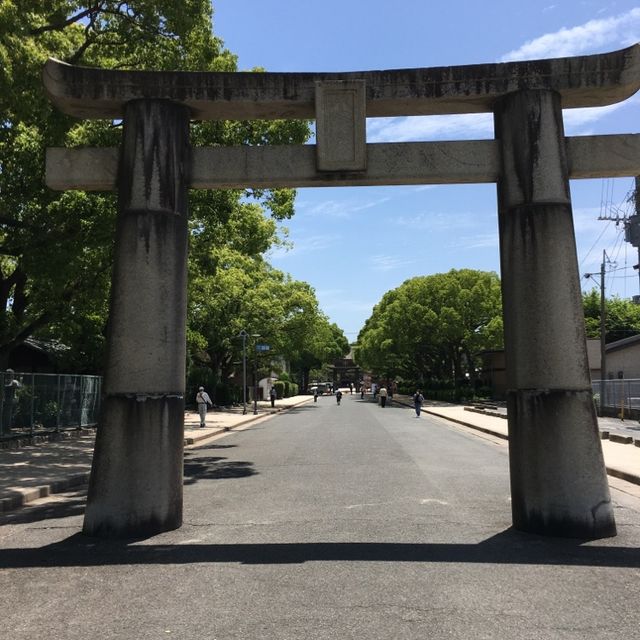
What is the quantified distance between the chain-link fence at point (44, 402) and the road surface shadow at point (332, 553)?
35.8 feet

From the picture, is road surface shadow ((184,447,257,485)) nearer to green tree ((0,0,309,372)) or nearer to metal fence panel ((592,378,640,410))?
green tree ((0,0,309,372))

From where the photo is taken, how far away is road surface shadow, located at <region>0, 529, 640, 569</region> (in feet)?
19.3

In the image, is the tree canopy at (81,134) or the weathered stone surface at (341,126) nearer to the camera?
the weathered stone surface at (341,126)

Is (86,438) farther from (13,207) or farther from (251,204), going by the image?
(251,204)

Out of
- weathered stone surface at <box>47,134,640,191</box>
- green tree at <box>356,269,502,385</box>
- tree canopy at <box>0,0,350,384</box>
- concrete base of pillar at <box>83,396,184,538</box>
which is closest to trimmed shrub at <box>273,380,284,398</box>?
green tree at <box>356,269,502,385</box>

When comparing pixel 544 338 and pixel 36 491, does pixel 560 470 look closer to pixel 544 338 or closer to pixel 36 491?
pixel 544 338

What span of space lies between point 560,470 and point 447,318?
4345cm

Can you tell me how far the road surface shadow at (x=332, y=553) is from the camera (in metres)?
5.89

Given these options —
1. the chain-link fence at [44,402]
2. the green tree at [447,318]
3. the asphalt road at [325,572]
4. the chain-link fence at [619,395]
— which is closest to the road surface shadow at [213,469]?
the asphalt road at [325,572]

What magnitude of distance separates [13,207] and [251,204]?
767 centimetres

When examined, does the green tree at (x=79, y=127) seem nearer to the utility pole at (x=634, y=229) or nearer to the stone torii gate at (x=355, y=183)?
the stone torii gate at (x=355, y=183)

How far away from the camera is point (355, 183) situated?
775 centimetres

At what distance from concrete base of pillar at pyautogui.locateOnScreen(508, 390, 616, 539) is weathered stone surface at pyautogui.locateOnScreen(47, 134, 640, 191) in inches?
109

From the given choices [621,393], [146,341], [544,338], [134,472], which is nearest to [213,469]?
[134,472]
